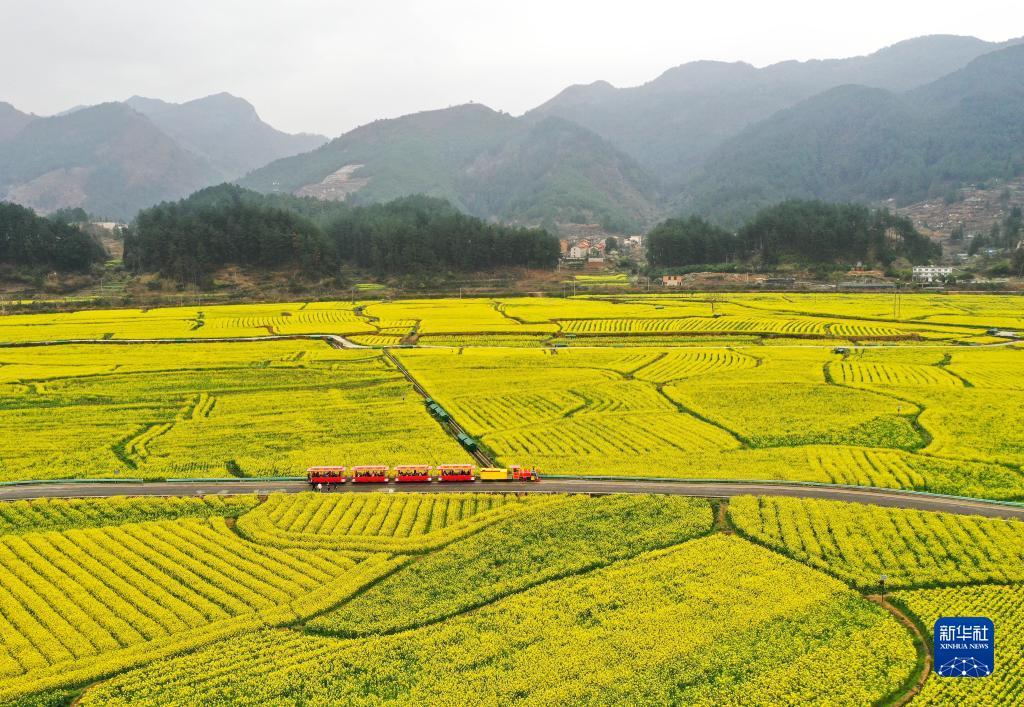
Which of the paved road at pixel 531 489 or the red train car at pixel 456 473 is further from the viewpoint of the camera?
the red train car at pixel 456 473

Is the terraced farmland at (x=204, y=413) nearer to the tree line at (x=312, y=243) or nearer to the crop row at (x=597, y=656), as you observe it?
the crop row at (x=597, y=656)

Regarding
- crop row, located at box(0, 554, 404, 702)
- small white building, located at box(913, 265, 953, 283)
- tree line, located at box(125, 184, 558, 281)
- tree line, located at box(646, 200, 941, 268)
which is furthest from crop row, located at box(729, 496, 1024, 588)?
tree line, located at box(646, 200, 941, 268)

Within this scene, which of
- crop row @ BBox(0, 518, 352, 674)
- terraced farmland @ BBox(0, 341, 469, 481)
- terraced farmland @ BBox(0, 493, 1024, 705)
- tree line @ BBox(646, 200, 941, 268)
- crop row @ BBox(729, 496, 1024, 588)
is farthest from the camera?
tree line @ BBox(646, 200, 941, 268)

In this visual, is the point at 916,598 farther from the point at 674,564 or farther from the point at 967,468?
the point at 967,468

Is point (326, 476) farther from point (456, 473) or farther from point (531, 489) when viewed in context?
point (531, 489)

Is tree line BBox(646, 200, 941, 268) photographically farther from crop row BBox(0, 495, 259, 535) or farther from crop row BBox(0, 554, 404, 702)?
crop row BBox(0, 554, 404, 702)

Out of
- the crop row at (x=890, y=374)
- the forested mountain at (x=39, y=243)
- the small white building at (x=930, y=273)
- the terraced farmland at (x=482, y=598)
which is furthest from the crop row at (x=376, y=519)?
the small white building at (x=930, y=273)

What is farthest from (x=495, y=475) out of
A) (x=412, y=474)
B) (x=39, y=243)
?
(x=39, y=243)
